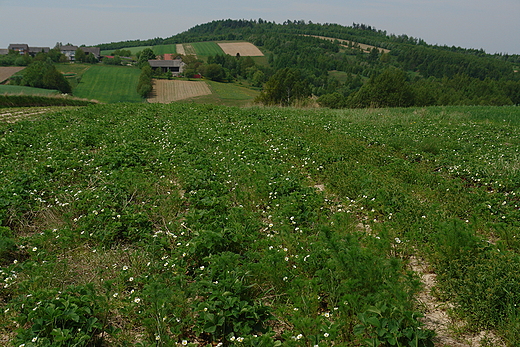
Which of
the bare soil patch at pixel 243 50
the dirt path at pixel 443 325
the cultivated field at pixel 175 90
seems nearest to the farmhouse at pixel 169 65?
the cultivated field at pixel 175 90

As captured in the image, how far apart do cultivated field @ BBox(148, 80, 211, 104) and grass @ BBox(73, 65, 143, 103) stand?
180 inches

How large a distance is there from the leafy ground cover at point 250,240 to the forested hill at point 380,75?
45998 mm

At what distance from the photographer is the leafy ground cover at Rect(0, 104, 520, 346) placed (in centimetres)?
357

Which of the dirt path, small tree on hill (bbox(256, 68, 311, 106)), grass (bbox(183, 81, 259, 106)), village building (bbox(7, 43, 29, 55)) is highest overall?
village building (bbox(7, 43, 29, 55))

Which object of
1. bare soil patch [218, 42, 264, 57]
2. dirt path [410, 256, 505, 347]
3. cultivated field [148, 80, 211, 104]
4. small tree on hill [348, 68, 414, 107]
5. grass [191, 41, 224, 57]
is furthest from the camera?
bare soil patch [218, 42, 264, 57]

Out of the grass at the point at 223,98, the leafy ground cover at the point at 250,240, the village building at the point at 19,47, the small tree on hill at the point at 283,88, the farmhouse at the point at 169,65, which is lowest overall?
the grass at the point at 223,98

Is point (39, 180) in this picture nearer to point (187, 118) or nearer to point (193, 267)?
point (193, 267)

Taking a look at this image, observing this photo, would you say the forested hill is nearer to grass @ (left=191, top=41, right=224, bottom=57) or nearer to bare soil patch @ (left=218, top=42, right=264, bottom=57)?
bare soil patch @ (left=218, top=42, right=264, bottom=57)

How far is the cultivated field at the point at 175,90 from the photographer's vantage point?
2965 inches

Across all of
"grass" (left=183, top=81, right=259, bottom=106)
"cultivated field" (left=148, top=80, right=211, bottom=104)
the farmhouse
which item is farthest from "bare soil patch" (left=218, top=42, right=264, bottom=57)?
"grass" (left=183, top=81, right=259, bottom=106)

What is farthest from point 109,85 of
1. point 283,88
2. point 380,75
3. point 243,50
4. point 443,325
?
point 443,325

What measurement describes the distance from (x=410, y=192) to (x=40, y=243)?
7114 mm

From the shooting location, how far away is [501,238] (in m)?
5.45

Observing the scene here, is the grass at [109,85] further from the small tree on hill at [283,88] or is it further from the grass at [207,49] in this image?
the grass at [207,49]
